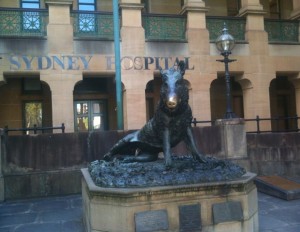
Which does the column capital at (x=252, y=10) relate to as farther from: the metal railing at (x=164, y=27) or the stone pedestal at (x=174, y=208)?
the stone pedestal at (x=174, y=208)

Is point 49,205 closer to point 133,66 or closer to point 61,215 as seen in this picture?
point 61,215

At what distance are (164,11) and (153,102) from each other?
4.47 m

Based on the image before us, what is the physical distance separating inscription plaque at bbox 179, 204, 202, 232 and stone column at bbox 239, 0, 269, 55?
11525 mm

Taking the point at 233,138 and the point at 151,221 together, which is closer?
the point at 151,221

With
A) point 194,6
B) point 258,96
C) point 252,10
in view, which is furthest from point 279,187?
point 252,10

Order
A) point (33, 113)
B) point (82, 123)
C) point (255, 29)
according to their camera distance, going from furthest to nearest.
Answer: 1. point (82, 123)
2. point (33, 113)
3. point (255, 29)

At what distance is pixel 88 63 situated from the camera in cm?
1323

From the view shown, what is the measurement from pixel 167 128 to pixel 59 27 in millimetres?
8989

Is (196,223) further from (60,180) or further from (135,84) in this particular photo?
(135,84)

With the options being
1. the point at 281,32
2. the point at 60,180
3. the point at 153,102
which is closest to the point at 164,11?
the point at 153,102

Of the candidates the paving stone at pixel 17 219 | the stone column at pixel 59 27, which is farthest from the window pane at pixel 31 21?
the paving stone at pixel 17 219

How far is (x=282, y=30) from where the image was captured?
15.9 meters

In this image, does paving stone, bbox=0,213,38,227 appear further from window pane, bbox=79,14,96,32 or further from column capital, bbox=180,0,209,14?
column capital, bbox=180,0,209,14

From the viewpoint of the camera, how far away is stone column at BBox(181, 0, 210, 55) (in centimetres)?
1429
